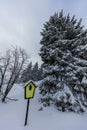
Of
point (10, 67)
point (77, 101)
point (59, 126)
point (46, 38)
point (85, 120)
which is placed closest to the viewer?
point (59, 126)

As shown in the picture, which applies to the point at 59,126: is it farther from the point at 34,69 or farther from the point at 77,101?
the point at 34,69

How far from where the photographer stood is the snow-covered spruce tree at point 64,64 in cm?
1007

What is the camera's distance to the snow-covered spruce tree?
1007 centimetres

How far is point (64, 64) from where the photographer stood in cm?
1095

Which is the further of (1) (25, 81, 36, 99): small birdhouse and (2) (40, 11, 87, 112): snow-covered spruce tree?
(2) (40, 11, 87, 112): snow-covered spruce tree

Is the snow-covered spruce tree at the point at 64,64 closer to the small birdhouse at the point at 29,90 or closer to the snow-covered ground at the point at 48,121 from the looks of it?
the snow-covered ground at the point at 48,121

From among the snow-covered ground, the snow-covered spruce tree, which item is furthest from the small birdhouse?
the snow-covered spruce tree

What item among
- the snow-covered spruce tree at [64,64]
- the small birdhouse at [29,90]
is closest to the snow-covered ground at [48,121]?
the snow-covered spruce tree at [64,64]

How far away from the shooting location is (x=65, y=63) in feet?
35.5

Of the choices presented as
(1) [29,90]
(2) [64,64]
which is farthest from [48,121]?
(2) [64,64]

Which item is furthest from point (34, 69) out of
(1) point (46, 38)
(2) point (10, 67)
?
(1) point (46, 38)

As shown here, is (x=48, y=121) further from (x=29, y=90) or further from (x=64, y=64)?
(x=64, y=64)

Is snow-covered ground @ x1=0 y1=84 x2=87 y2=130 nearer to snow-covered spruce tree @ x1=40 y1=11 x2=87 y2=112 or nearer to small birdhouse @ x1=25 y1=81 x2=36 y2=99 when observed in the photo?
snow-covered spruce tree @ x1=40 y1=11 x2=87 y2=112

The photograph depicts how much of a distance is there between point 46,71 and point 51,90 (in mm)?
1489
